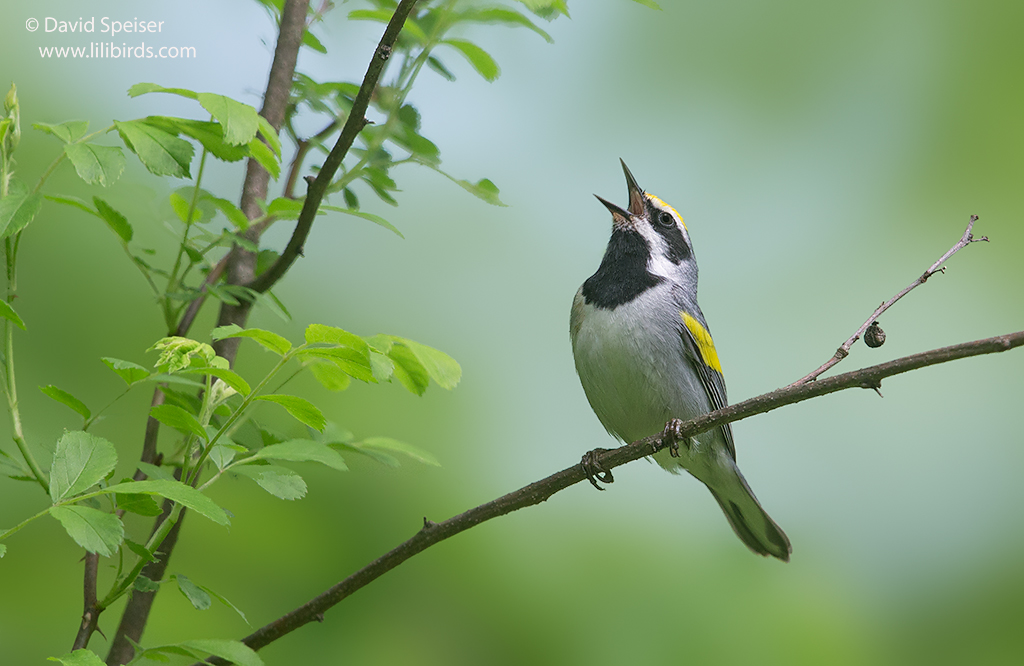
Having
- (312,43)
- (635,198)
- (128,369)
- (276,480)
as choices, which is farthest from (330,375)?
(635,198)

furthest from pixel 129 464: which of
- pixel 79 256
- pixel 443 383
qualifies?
pixel 443 383

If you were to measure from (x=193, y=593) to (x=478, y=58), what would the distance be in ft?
4.18

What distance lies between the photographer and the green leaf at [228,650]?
4.33 feet

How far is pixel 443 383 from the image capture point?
4.77ft

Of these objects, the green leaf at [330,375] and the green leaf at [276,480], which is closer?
the green leaf at [276,480]

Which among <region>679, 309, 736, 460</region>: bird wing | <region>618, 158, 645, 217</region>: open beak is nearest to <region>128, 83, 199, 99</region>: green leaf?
<region>679, 309, 736, 460</region>: bird wing

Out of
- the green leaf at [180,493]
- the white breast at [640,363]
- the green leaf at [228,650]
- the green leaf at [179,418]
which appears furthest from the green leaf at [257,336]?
the white breast at [640,363]

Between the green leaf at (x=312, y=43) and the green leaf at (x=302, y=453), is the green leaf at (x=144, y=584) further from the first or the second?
the green leaf at (x=312, y=43)

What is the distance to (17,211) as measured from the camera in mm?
1273

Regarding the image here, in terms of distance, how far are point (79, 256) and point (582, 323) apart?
6.61ft

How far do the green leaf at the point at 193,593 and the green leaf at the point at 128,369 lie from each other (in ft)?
1.15

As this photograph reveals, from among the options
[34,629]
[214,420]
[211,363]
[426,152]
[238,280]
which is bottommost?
[34,629]

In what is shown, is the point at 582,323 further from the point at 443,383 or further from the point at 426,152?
the point at 443,383

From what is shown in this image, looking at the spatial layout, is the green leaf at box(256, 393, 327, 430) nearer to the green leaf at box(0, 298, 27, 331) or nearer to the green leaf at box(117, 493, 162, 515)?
the green leaf at box(117, 493, 162, 515)
